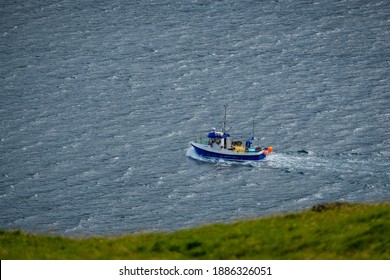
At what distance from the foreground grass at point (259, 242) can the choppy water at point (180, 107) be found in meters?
44.9

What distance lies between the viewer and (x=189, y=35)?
174125 millimetres

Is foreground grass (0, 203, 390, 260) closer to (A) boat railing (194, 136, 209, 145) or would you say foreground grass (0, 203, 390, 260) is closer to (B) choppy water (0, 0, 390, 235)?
(B) choppy water (0, 0, 390, 235)

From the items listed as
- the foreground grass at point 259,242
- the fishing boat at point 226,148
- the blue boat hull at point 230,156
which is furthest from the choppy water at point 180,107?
the foreground grass at point 259,242

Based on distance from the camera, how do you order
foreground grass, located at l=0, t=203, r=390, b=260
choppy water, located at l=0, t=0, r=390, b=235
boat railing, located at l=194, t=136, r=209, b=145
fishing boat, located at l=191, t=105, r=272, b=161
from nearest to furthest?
foreground grass, located at l=0, t=203, r=390, b=260 → choppy water, located at l=0, t=0, r=390, b=235 → fishing boat, located at l=191, t=105, r=272, b=161 → boat railing, located at l=194, t=136, r=209, b=145

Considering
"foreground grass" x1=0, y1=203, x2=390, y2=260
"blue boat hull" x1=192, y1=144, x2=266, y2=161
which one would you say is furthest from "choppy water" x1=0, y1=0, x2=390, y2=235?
"foreground grass" x1=0, y1=203, x2=390, y2=260

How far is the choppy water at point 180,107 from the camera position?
3984 inches

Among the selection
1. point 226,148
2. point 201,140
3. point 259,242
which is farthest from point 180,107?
point 259,242

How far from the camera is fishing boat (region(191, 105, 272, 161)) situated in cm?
11725

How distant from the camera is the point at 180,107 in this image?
13750cm

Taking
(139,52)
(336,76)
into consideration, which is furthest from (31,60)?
(336,76)

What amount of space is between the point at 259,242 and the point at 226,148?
84.5m

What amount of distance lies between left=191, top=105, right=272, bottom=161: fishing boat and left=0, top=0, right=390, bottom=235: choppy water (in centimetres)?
150
